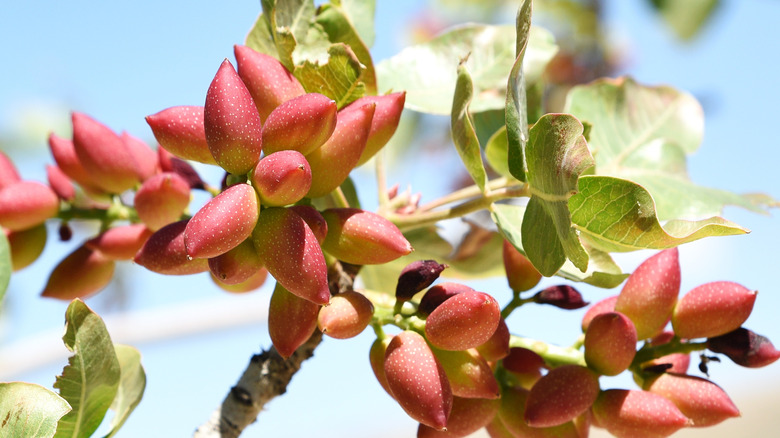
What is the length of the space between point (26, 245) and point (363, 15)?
51 centimetres

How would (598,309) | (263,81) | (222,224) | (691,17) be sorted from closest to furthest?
(222,224)
(263,81)
(598,309)
(691,17)

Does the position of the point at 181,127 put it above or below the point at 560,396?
above

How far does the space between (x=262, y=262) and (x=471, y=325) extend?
7.2 inches

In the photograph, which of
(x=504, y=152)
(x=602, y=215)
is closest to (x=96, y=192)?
(x=504, y=152)

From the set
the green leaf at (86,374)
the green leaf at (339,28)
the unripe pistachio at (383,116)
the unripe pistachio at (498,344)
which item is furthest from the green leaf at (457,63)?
the green leaf at (86,374)

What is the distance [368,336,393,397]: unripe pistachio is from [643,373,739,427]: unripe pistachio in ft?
0.86

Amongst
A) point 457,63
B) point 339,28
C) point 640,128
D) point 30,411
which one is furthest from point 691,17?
point 30,411

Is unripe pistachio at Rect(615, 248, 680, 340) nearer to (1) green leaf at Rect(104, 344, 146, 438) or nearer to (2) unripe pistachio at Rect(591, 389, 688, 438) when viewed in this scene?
(2) unripe pistachio at Rect(591, 389, 688, 438)

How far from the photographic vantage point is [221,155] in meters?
0.62

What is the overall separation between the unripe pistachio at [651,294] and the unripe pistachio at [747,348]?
0.06 m

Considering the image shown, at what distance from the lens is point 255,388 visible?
2.70 ft

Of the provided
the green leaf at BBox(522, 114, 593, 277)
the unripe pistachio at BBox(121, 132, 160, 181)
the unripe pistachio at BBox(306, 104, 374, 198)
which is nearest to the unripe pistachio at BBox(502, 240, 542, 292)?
the green leaf at BBox(522, 114, 593, 277)

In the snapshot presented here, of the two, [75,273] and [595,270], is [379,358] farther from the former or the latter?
[75,273]

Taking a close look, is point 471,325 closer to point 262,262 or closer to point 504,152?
point 262,262
